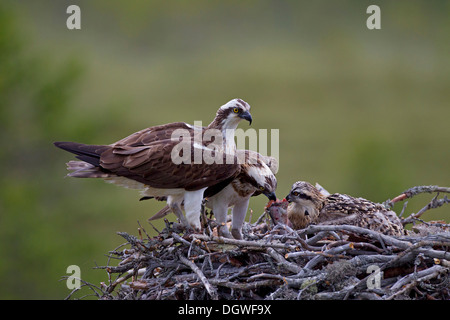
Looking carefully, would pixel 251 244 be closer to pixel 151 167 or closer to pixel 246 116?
pixel 151 167

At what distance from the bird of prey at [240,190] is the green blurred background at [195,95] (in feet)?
31.0

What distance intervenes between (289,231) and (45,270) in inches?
542

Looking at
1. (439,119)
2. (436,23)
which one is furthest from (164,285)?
(436,23)

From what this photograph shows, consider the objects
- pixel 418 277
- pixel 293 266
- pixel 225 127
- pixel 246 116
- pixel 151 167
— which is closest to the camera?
pixel 418 277

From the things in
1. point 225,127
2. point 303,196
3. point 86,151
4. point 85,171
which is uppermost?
point 225,127

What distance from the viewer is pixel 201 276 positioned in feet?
16.7

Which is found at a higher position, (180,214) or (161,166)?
(161,166)

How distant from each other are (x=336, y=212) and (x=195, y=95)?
27.1 metres

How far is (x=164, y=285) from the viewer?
17.7 feet

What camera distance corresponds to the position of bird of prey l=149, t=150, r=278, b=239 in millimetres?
6004

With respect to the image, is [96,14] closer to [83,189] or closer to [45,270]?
[83,189]

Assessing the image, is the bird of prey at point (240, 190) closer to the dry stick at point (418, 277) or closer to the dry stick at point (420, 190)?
the dry stick at point (420, 190)

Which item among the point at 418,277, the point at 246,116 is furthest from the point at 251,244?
the point at 246,116

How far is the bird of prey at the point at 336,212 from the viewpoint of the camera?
5711 mm
